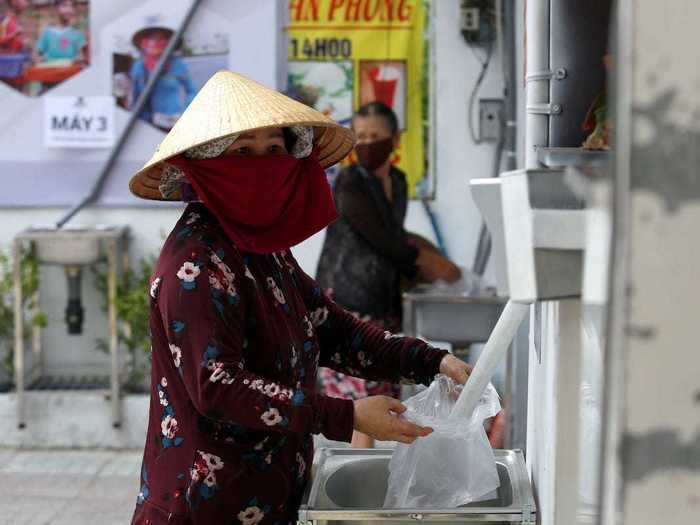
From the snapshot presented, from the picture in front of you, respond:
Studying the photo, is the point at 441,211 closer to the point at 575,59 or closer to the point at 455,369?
the point at 455,369

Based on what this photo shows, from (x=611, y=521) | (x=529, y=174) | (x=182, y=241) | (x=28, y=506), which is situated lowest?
(x=28, y=506)

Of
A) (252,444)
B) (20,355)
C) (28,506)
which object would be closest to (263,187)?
(252,444)

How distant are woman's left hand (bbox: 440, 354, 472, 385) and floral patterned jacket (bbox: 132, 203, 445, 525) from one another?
0.29 m

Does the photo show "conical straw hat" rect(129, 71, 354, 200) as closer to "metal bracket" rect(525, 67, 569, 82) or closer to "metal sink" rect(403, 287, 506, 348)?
"metal bracket" rect(525, 67, 569, 82)

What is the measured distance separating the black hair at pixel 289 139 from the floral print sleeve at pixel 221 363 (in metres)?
0.42

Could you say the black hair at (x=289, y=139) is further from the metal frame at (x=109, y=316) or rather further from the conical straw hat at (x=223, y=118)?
the metal frame at (x=109, y=316)

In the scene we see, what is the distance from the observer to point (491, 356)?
197cm

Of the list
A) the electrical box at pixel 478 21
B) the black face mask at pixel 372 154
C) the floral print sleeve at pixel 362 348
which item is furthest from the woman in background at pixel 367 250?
the floral print sleeve at pixel 362 348

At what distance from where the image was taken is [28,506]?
5305 mm

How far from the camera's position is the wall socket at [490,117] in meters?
6.03

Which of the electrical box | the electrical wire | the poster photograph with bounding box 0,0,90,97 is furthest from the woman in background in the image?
the poster photograph with bounding box 0,0,90,97

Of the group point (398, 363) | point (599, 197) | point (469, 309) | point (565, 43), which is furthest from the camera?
point (469, 309)

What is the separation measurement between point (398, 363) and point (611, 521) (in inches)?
59.3

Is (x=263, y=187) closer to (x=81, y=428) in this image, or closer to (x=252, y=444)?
(x=252, y=444)
